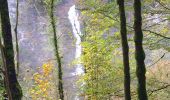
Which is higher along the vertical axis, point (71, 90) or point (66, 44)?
point (66, 44)

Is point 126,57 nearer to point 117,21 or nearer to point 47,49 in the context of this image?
point 117,21

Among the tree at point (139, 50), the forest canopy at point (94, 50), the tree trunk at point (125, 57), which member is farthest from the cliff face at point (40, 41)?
the tree at point (139, 50)

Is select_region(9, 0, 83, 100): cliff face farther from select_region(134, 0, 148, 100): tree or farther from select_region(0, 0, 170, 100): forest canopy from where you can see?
select_region(134, 0, 148, 100): tree

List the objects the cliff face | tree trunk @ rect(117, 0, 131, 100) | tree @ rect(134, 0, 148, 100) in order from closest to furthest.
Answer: tree @ rect(134, 0, 148, 100) → tree trunk @ rect(117, 0, 131, 100) → the cliff face

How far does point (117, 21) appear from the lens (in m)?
8.69

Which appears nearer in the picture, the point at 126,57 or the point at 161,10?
the point at 126,57

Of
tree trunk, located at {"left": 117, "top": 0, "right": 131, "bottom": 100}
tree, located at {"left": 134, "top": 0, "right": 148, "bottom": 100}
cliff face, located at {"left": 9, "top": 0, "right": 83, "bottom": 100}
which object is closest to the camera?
tree, located at {"left": 134, "top": 0, "right": 148, "bottom": 100}

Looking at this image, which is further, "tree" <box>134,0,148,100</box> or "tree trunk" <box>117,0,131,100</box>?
"tree trunk" <box>117,0,131,100</box>

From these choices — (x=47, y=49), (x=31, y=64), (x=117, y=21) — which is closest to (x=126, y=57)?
(x=117, y=21)

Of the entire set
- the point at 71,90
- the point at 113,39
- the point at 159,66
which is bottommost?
the point at 71,90

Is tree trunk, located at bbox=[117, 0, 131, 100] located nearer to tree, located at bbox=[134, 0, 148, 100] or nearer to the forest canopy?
the forest canopy

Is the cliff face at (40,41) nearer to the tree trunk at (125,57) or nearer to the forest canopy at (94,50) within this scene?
the forest canopy at (94,50)

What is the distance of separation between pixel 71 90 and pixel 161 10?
2251cm

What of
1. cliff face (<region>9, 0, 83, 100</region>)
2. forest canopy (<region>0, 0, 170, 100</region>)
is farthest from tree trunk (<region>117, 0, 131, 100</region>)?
cliff face (<region>9, 0, 83, 100</region>)
